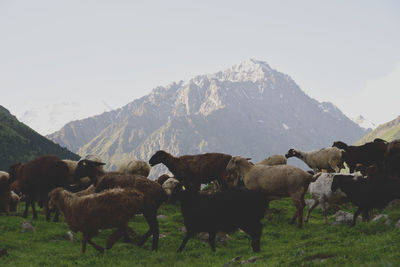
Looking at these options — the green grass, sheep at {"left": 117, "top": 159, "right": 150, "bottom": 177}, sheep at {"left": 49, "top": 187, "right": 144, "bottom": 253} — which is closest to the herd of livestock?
sheep at {"left": 49, "top": 187, "right": 144, "bottom": 253}

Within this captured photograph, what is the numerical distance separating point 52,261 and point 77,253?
56.7 inches

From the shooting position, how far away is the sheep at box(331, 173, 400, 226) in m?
15.7

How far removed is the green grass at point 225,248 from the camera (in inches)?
416

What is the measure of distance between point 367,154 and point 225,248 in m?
15.5

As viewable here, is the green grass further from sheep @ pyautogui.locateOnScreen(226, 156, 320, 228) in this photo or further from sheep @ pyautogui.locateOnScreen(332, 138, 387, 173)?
sheep @ pyautogui.locateOnScreen(332, 138, 387, 173)

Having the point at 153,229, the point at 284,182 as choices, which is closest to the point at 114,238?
the point at 153,229

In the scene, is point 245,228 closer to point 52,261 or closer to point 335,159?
point 52,261

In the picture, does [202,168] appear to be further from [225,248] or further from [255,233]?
[255,233]

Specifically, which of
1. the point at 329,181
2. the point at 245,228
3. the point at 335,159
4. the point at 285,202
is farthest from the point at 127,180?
the point at 335,159

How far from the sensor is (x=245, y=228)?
1429cm

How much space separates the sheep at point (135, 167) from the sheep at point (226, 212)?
14.1 m

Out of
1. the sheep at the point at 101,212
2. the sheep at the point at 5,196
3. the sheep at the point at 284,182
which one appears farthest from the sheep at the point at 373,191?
the sheep at the point at 5,196

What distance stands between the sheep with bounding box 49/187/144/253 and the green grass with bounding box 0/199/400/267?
0.83 metres

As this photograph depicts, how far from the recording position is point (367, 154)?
26.5 metres
